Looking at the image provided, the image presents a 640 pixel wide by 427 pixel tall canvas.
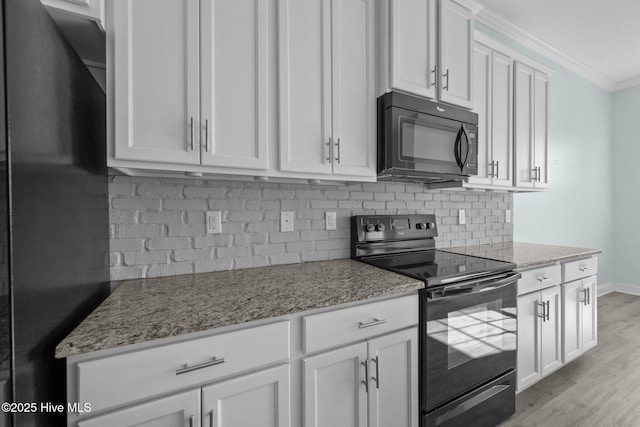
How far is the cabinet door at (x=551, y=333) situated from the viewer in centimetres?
202

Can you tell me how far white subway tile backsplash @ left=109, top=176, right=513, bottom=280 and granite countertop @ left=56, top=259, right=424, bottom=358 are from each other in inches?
3.7

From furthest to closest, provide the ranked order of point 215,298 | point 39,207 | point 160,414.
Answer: point 215,298
point 160,414
point 39,207

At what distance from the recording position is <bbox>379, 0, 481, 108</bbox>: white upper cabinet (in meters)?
1.63

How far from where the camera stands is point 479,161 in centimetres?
216

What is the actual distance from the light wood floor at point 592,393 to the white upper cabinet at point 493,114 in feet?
5.13

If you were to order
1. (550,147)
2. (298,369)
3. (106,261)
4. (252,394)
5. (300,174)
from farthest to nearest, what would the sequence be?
(550,147) → (300,174) → (106,261) → (298,369) → (252,394)

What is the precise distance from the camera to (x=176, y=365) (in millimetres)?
865

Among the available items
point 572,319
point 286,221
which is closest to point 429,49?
point 286,221

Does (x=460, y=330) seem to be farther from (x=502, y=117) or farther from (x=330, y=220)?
(x=502, y=117)

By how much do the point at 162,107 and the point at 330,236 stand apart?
3.92ft

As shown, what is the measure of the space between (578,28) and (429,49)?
2.40 metres

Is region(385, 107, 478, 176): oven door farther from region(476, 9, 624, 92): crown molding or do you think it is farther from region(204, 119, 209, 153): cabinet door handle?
region(476, 9, 624, 92): crown molding

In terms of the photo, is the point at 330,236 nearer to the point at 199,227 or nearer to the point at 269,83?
the point at 199,227

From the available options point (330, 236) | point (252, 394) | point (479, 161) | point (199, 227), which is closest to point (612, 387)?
point (479, 161)
